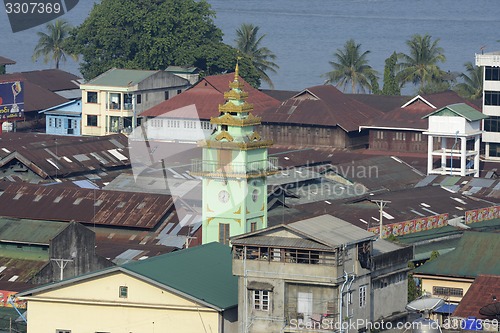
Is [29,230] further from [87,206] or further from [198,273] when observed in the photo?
[198,273]

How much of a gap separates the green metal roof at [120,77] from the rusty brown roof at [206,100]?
4533 millimetres

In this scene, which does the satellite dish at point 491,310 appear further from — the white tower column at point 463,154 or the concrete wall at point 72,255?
the white tower column at point 463,154

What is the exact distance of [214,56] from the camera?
150500mm

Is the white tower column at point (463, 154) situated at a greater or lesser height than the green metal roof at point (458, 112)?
lesser

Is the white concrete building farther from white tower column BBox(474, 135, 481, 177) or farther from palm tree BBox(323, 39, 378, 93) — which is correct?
palm tree BBox(323, 39, 378, 93)

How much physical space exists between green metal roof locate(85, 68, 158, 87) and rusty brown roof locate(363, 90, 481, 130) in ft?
69.9

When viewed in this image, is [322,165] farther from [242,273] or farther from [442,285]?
[242,273]

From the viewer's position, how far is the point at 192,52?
496 ft

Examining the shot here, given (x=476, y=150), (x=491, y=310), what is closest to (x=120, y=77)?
(x=476, y=150)

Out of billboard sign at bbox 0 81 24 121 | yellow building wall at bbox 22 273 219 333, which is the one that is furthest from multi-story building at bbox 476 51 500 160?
yellow building wall at bbox 22 273 219 333

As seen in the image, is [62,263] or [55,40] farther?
[55,40]

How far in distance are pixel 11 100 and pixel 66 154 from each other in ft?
75.4

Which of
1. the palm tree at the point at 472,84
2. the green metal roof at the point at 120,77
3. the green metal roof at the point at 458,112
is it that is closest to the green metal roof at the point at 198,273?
the green metal roof at the point at 458,112

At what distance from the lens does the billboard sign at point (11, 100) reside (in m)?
132
